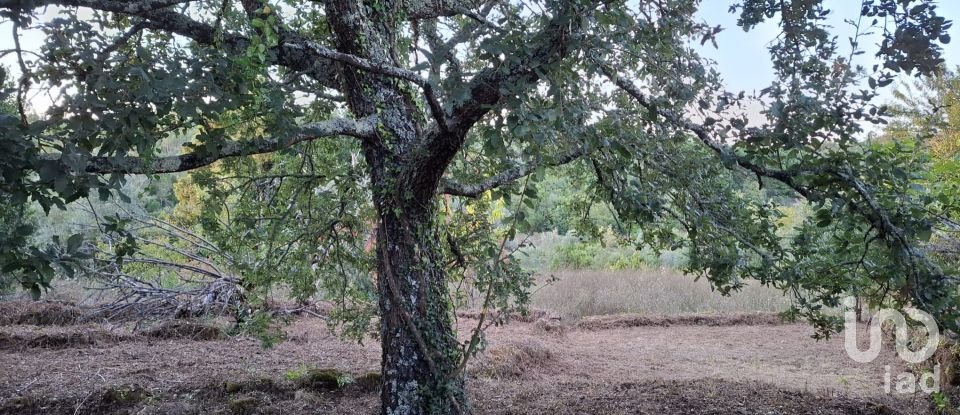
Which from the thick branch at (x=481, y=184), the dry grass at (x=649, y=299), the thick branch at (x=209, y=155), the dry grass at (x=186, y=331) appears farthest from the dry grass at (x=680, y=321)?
the thick branch at (x=209, y=155)

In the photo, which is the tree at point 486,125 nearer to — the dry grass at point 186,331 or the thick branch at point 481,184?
the thick branch at point 481,184

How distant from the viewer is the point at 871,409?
142 inches

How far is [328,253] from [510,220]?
172cm

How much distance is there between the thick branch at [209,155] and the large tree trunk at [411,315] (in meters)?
0.49

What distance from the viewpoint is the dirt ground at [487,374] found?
3.67m

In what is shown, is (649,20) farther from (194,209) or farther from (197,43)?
(194,209)

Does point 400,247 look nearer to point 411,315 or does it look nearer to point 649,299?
point 411,315

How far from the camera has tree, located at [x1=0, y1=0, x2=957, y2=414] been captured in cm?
180

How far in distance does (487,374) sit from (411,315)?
92.9 inches

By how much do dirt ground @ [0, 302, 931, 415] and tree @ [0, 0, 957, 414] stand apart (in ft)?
3.72

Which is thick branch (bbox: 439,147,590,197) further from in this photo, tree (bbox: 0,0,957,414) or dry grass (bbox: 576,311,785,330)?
dry grass (bbox: 576,311,785,330)

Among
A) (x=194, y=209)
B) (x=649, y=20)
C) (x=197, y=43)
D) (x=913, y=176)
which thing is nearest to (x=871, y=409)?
(x=913, y=176)

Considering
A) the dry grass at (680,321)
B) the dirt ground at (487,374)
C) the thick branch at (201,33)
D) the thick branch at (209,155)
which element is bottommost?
the dirt ground at (487,374)

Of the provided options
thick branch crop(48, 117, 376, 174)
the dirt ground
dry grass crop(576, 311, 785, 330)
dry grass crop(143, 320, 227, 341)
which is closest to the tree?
thick branch crop(48, 117, 376, 174)
